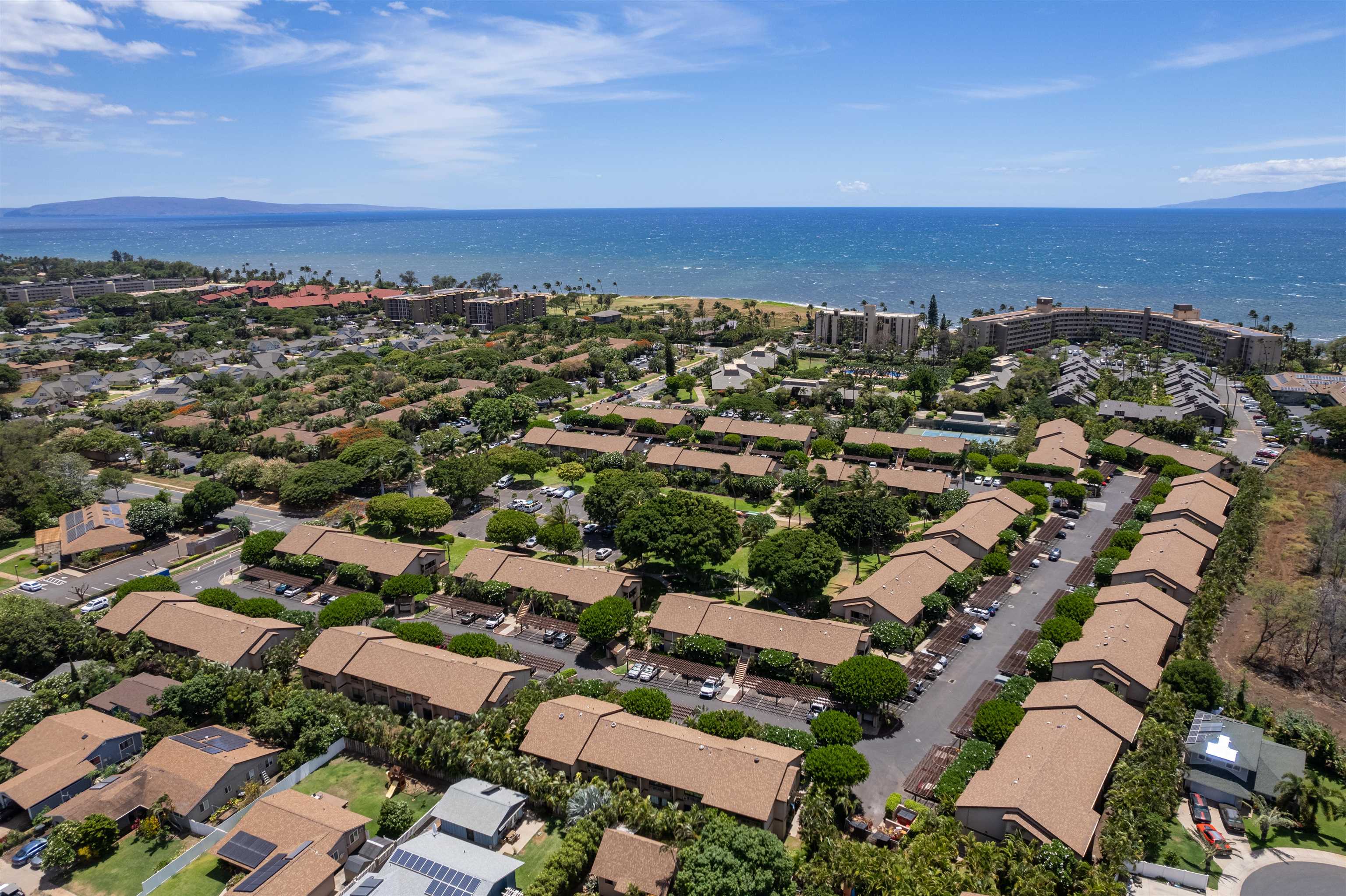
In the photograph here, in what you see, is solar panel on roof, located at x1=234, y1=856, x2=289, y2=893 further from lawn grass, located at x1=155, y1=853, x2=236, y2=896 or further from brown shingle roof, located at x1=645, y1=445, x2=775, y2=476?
brown shingle roof, located at x1=645, y1=445, x2=775, y2=476

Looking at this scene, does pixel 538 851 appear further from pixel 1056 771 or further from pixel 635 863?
pixel 1056 771

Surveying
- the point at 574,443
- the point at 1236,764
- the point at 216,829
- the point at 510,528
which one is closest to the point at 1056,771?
the point at 1236,764

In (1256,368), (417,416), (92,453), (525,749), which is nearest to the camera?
(525,749)

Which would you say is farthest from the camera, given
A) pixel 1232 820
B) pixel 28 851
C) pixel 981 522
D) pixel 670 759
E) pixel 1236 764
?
pixel 981 522

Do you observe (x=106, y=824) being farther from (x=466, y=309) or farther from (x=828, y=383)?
(x=466, y=309)

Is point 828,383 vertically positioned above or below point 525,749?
above

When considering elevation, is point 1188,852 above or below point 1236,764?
below

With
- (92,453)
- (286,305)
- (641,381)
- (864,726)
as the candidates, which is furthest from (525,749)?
(286,305)
